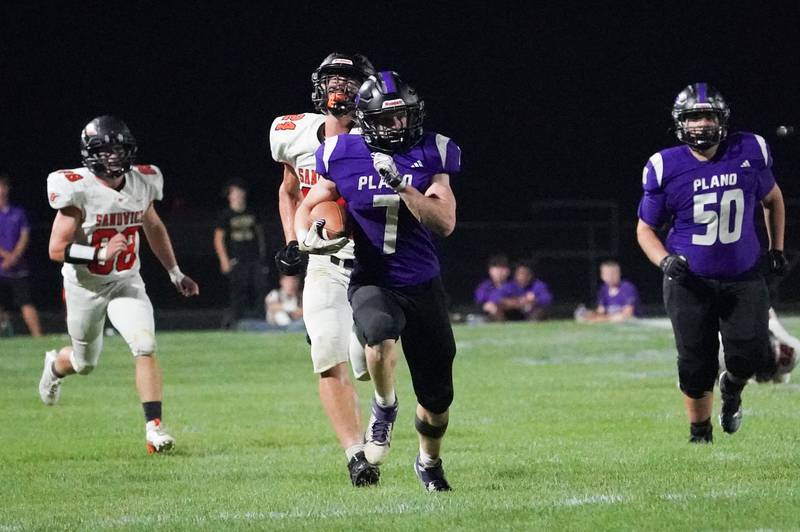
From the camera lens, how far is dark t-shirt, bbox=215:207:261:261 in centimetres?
1627

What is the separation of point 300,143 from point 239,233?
402 inches

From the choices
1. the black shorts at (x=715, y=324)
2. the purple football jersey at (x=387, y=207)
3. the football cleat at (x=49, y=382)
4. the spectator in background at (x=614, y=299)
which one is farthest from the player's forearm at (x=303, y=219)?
the spectator in background at (x=614, y=299)

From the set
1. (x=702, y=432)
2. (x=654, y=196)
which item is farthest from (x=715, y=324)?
(x=654, y=196)

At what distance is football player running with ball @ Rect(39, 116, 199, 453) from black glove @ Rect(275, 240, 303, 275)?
74.0 inches

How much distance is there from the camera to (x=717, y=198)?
637 cm

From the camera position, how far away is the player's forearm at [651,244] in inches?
253

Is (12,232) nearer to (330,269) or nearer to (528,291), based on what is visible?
(528,291)

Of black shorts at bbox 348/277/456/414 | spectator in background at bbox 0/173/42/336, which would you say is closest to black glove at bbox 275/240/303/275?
black shorts at bbox 348/277/456/414

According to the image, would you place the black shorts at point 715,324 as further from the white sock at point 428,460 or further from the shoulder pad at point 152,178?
the shoulder pad at point 152,178

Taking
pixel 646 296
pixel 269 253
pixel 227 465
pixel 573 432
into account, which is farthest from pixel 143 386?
pixel 646 296

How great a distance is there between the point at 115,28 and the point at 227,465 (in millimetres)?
16305

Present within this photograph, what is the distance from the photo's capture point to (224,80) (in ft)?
72.3

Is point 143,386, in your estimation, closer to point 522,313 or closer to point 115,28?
point 522,313

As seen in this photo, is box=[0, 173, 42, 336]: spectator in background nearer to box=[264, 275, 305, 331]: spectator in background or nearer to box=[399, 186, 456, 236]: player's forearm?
box=[264, 275, 305, 331]: spectator in background
